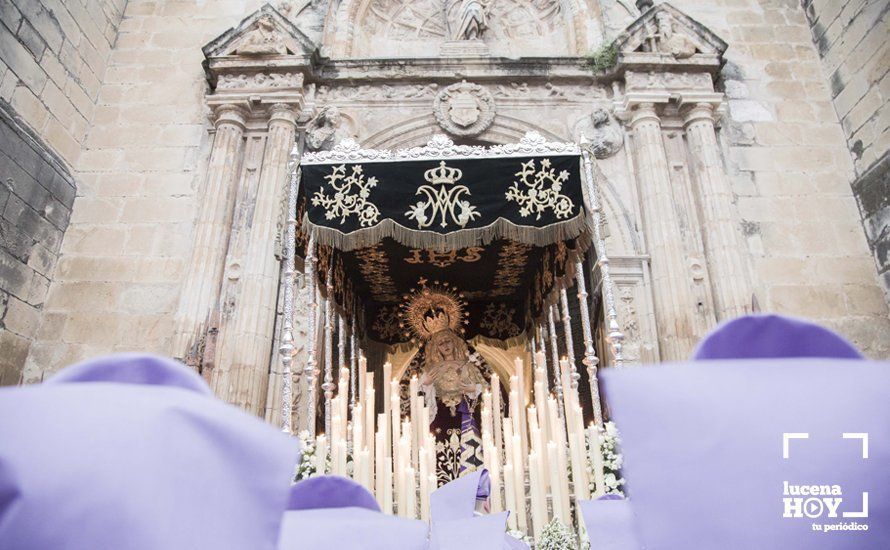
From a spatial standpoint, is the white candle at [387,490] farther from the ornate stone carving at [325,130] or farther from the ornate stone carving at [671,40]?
the ornate stone carving at [671,40]

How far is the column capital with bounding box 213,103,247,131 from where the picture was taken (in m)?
7.32

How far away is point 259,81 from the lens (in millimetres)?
7477

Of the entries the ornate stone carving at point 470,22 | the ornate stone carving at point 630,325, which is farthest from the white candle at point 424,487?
the ornate stone carving at point 470,22

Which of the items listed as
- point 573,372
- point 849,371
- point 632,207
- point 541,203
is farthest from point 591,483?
point 849,371

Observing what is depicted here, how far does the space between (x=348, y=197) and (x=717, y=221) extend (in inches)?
166

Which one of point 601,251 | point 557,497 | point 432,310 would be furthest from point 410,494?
point 432,310

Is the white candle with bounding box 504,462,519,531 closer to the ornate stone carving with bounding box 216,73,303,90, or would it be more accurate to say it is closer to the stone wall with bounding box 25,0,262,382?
the stone wall with bounding box 25,0,262,382

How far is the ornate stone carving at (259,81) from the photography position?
743cm

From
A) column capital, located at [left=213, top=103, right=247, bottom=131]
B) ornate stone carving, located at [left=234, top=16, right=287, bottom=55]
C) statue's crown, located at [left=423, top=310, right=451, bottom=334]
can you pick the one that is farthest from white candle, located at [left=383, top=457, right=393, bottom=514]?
ornate stone carving, located at [left=234, top=16, right=287, bottom=55]

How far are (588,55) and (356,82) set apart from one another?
9.91 feet

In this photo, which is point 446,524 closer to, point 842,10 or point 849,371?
point 849,371

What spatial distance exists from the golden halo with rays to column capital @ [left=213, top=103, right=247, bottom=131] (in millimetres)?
3020

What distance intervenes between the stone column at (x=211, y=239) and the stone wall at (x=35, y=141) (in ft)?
5.57

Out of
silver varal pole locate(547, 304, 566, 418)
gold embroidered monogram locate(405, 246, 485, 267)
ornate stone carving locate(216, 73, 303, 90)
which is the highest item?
ornate stone carving locate(216, 73, 303, 90)
